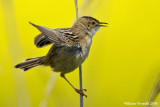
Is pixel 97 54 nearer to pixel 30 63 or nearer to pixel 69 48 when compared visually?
pixel 69 48

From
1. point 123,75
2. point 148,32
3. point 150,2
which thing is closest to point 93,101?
point 123,75

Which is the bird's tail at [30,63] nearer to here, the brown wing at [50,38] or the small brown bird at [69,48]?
the small brown bird at [69,48]

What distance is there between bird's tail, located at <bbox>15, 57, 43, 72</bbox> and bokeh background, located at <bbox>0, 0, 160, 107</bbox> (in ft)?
0.19

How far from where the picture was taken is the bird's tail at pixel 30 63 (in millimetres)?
3614

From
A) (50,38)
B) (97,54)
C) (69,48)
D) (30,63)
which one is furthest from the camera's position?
(30,63)

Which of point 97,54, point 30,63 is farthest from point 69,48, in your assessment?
point 30,63

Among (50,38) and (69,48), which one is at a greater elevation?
(50,38)

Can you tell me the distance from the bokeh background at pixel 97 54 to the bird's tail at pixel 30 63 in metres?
0.06

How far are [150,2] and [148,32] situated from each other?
0.60 m

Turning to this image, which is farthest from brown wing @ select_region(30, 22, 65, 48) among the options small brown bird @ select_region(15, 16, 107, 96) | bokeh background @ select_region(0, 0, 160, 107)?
bokeh background @ select_region(0, 0, 160, 107)

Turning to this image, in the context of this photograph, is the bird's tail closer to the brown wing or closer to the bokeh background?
the bokeh background

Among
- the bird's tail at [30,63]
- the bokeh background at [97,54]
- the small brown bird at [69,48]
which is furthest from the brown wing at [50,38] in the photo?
the bird's tail at [30,63]

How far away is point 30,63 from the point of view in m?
3.68

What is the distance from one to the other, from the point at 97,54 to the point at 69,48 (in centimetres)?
31
